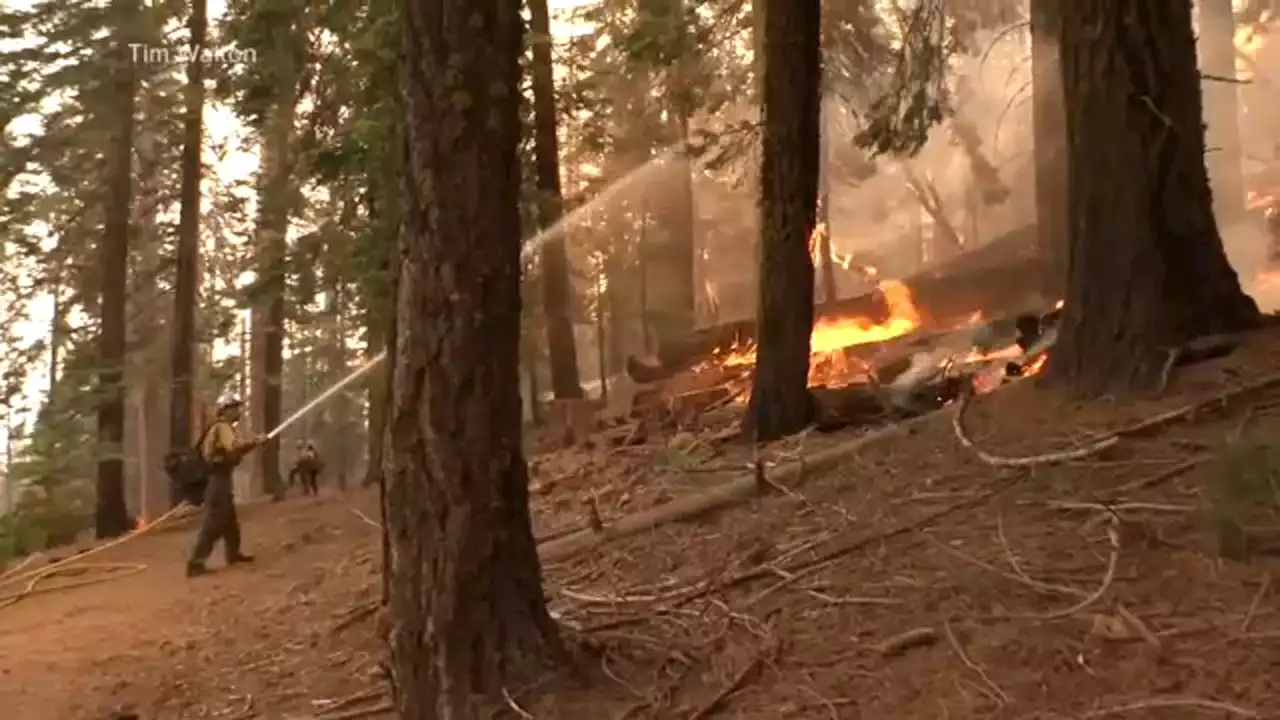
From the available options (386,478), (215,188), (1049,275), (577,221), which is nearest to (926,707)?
(386,478)

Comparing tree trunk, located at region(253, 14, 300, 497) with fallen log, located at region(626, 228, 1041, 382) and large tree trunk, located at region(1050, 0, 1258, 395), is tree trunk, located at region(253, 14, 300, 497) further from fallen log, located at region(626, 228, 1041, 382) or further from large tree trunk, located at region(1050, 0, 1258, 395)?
large tree trunk, located at region(1050, 0, 1258, 395)

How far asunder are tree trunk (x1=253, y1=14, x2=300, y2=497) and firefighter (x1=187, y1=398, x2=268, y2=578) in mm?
3007

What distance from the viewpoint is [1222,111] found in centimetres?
2947

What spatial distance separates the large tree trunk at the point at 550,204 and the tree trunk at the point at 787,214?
481 cm

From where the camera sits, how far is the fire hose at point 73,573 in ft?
38.2

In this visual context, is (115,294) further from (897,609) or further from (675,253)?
(897,609)

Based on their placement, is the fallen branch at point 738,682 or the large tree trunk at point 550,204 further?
the large tree trunk at point 550,204

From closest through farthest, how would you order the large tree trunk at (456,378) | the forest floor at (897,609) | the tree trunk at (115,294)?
the forest floor at (897,609)
the large tree trunk at (456,378)
the tree trunk at (115,294)

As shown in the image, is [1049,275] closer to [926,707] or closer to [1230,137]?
[1230,137]

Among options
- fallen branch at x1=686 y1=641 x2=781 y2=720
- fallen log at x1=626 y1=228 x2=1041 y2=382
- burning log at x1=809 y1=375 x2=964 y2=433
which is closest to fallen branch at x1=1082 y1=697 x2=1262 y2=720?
fallen branch at x1=686 y1=641 x2=781 y2=720

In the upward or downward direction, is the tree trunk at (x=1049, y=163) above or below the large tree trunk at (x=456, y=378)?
above

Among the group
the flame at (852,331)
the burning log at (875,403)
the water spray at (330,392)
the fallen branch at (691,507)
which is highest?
the flame at (852,331)

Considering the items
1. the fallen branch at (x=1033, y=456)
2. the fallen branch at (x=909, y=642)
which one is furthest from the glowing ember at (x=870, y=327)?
the fallen branch at (x=909, y=642)

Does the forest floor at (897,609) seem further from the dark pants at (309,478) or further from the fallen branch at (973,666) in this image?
the dark pants at (309,478)
